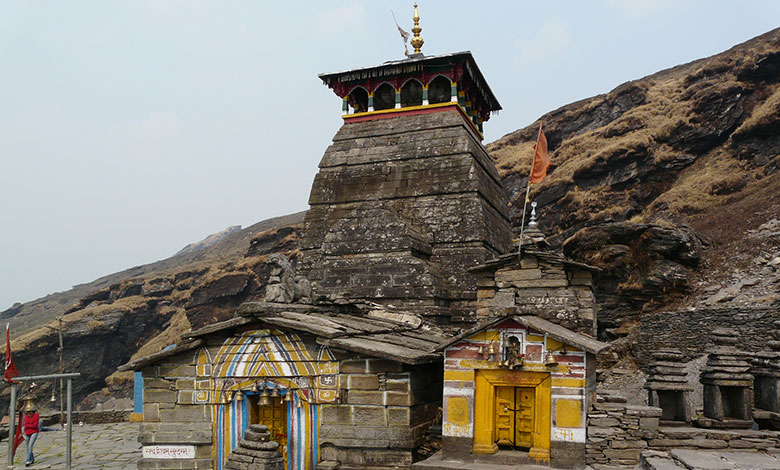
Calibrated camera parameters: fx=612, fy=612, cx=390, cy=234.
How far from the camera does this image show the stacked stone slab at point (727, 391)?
38.9 feet

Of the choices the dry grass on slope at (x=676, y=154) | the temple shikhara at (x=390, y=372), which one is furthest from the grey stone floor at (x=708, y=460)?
the dry grass on slope at (x=676, y=154)

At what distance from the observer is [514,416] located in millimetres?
10641

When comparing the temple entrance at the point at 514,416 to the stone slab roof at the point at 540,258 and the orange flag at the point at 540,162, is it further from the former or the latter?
the orange flag at the point at 540,162

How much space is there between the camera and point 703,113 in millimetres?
48250

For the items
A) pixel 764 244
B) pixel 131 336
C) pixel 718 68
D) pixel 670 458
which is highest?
pixel 718 68

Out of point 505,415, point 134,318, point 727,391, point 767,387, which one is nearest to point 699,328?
point 767,387

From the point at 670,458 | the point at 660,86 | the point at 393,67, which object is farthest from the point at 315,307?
the point at 660,86

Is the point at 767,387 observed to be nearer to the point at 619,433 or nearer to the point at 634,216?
the point at 619,433

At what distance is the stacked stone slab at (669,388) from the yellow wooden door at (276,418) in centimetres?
749

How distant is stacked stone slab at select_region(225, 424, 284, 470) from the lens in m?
9.80

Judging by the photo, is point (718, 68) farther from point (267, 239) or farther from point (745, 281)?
point (267, 239)

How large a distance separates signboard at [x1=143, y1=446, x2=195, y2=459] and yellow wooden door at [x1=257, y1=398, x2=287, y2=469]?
56.5 inches

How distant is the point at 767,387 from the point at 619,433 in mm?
4105

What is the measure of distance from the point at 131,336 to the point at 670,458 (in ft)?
167
